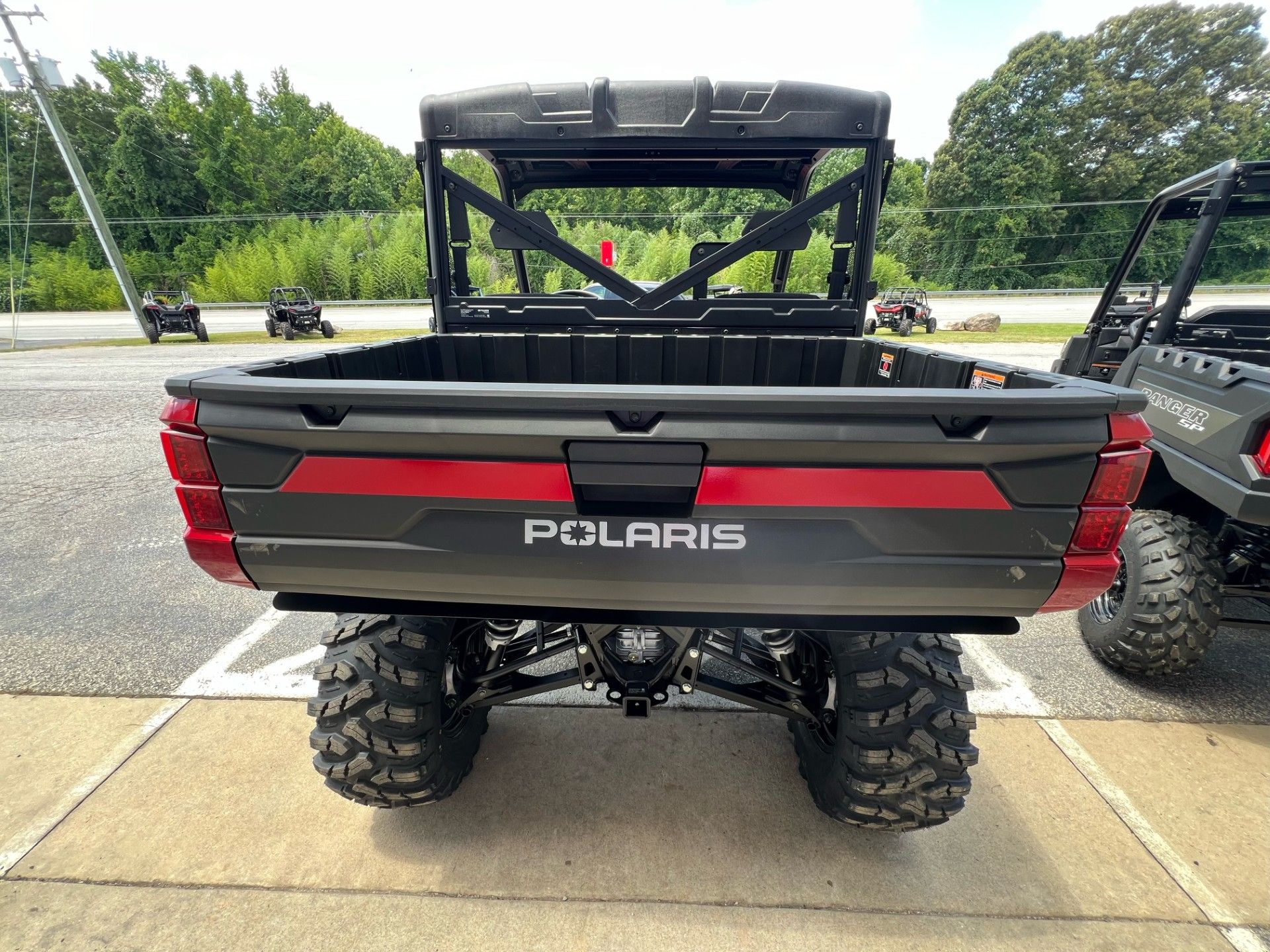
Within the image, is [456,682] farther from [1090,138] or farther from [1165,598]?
[1090,138]

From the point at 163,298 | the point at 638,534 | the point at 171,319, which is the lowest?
the point at 171,319

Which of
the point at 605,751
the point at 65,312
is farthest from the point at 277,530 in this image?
the point at 65,312

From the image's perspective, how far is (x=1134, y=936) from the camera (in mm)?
1724

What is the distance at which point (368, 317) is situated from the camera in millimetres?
25719

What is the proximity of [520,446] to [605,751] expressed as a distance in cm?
170

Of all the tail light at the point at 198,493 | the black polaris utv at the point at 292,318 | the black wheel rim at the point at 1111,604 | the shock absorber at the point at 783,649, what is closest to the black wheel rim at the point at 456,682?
the tail light at the point at 198,493

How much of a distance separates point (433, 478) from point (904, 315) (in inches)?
768

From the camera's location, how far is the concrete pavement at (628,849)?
174 cm

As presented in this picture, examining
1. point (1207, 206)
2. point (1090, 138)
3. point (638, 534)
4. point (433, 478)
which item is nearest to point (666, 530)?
point (638, 534)

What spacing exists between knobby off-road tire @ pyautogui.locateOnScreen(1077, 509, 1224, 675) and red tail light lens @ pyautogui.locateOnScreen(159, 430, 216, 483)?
3.71 metres

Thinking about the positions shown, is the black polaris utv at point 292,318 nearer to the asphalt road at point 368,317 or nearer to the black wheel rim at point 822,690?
the asphalt road at point 368,317

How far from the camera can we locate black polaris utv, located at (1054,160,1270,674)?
2227mm

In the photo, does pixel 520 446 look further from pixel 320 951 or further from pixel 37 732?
pixel 37 732

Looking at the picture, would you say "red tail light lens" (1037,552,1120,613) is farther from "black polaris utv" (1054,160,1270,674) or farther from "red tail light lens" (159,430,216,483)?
"red tail light lens" (159,430,216,483)
